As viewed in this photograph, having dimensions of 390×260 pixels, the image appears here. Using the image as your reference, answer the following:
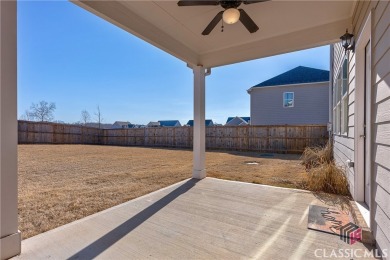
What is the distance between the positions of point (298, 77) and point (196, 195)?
11913 millimetres

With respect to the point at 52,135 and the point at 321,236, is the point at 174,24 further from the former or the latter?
the point at 52,135

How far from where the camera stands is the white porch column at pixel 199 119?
430 centimetres

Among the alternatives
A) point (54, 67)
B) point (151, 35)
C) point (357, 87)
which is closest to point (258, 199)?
point (357, 87)

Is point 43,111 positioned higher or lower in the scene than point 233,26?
higher

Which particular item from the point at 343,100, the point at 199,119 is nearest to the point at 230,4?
the point at 199,119

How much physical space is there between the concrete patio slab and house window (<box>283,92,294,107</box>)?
10.1m

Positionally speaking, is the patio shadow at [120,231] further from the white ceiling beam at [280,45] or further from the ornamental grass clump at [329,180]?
the white ceiling beam at [280,45]

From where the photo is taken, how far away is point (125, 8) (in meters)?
2.69

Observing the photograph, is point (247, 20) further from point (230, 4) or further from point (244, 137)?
point (244, 137)

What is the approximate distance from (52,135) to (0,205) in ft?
53.5

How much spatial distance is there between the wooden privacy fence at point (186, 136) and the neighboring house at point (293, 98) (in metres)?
2.11

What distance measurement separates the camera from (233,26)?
3.15m

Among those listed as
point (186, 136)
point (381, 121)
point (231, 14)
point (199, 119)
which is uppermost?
point (231, 14)

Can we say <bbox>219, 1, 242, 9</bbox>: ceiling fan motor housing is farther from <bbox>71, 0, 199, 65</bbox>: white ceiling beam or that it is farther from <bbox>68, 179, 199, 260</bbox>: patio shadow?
<bbox>68, 179, 199, 260</bbox>: patio shadow
